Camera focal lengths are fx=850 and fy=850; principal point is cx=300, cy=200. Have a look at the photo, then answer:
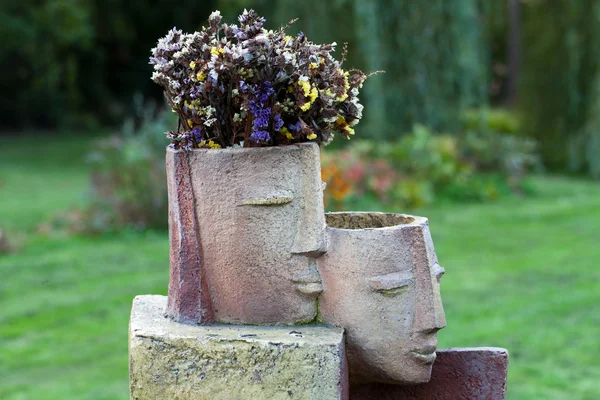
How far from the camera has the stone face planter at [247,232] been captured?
99.6 inches

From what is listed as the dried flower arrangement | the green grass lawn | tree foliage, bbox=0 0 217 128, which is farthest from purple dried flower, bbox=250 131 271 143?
tree foliage, bbox=0 0 217 128

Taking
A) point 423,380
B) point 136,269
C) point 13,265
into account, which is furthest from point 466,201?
point 423,380

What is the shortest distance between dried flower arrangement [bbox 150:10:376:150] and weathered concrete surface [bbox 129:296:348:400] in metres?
0.58

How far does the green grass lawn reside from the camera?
513 centimetres

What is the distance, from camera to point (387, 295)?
252 cm

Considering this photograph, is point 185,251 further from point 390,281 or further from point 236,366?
point 390,281

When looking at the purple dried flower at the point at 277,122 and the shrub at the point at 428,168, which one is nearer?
the purple dried flower at the point at 277,122

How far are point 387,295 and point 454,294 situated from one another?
4351 mm

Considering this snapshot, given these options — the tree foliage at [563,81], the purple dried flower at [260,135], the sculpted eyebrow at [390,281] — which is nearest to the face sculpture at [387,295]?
the sculpted eyebrow at [390,281]

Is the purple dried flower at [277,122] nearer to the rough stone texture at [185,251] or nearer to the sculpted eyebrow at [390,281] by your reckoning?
the rough stone texture at [185,251]

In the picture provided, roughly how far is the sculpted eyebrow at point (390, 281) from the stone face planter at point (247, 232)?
18 cm

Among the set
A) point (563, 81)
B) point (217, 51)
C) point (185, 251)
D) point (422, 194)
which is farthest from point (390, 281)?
point (563, 81)

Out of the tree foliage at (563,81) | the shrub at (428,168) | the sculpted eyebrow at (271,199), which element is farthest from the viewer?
the tree foliage at (563,81)

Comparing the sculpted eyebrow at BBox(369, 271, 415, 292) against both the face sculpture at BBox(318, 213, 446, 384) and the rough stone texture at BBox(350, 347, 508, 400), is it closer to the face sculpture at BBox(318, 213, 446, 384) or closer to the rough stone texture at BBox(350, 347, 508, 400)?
the face sculpture at BBox(318, 213, 446, 384)
